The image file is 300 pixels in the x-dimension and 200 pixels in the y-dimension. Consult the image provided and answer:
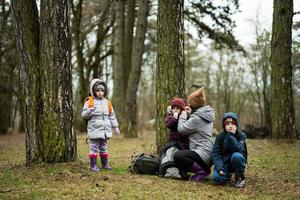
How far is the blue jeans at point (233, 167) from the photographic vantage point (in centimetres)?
654

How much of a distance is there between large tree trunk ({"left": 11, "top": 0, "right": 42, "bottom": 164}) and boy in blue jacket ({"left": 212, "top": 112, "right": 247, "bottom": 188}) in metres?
3.21

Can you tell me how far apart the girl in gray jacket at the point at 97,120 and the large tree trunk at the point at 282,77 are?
7.16 meters

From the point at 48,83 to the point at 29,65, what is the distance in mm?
571

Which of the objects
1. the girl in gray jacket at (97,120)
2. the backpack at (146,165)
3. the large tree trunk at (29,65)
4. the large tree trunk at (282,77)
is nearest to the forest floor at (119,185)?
the backpack at (146,165)

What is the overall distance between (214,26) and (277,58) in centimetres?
378

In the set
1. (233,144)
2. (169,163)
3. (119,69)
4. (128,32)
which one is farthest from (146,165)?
(128,32)

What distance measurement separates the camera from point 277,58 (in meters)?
13.1

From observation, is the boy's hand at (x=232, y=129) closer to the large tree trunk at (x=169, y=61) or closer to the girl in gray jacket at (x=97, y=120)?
the large tree trunk at (x=169, y=61)

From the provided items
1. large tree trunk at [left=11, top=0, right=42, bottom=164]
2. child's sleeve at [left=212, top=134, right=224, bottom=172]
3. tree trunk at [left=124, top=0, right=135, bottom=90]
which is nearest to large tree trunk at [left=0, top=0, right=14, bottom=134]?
tree trunk at [left=124, top=0, right=135, bottom=90]

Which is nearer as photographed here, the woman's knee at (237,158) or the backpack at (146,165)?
the woman's knee at (237,158)

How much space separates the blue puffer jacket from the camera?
6.67 metres

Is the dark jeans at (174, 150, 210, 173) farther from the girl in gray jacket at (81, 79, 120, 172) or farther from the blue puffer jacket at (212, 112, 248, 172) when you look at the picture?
the girl in gray jacket at (81, 79, 120, 172)

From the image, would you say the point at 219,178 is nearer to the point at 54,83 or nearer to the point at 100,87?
the point at 100,87

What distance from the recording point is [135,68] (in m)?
16.7
